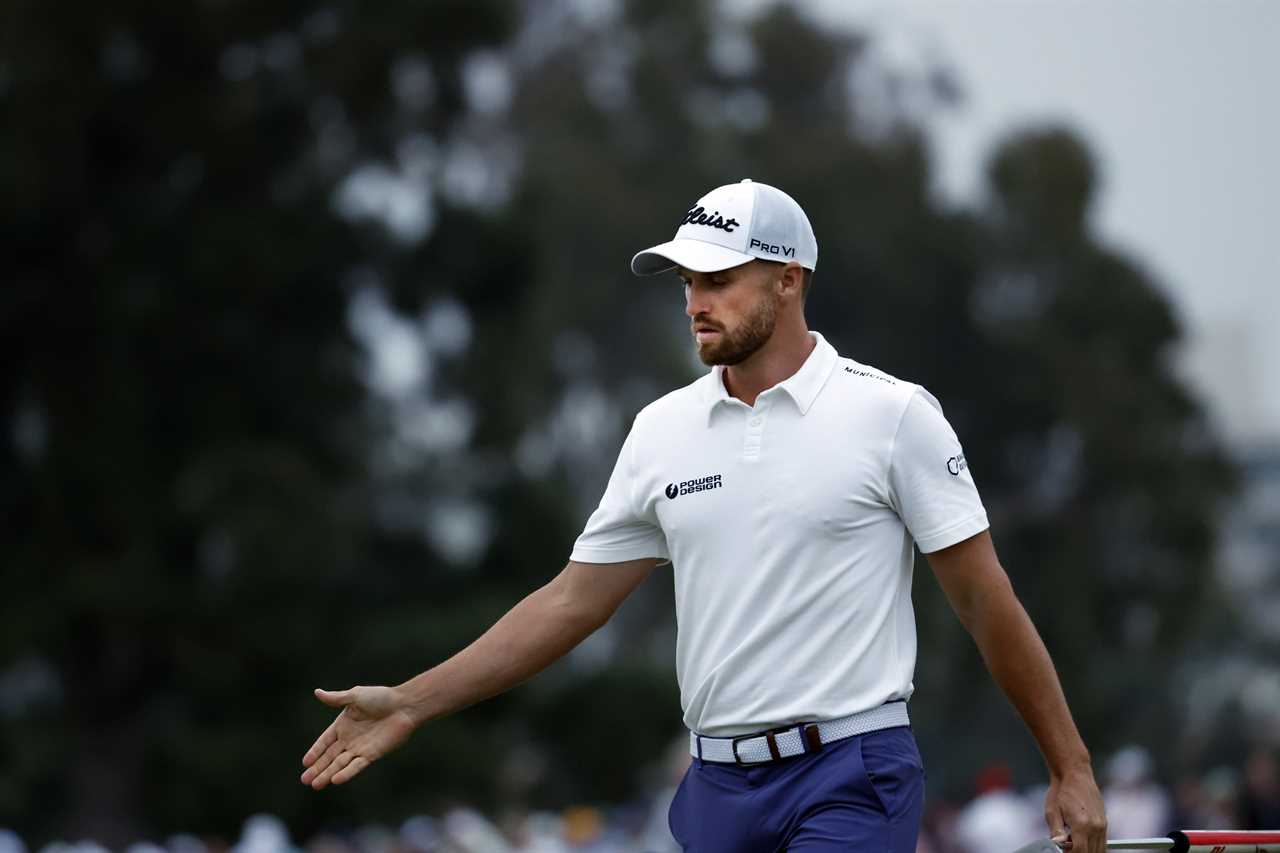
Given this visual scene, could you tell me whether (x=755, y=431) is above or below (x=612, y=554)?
above

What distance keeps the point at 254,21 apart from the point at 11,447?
7071 mm

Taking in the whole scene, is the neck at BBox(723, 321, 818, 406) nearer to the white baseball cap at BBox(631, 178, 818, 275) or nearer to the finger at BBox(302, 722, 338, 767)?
the white baseball cap at BBox(631, 178, 818, 275)

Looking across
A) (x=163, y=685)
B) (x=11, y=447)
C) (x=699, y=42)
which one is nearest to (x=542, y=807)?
(x=163, y=685)

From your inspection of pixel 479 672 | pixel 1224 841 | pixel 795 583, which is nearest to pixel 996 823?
pixel 1224 841

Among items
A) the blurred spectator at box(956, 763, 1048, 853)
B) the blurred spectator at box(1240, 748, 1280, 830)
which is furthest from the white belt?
the blurred spectator at box(1240, 748, 1280, 830)

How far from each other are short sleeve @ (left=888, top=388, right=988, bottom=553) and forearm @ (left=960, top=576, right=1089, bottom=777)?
173 millimetres

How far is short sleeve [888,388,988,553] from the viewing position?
5.27 m

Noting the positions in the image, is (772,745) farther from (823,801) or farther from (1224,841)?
(1224,841)

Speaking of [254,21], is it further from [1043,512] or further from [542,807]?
[1043,512]

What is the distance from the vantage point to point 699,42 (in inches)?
1895

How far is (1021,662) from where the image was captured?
531cm

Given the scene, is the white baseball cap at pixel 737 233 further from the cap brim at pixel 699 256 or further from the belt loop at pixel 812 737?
the belt loop at pixel 812 737

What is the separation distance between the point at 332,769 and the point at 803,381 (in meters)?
Answer: 1.53

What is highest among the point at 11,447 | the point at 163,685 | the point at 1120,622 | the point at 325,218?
the point at 325,218
